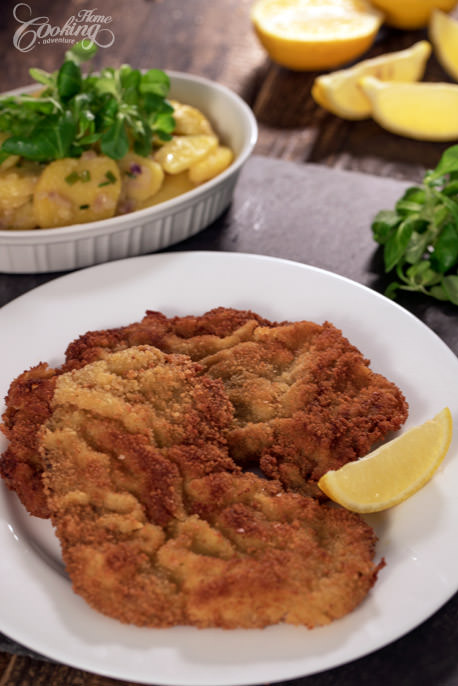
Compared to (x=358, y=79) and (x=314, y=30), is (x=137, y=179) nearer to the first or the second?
(x=358, y=79)

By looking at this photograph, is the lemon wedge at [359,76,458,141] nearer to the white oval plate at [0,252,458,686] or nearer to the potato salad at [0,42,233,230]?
the potato salad at [0,42,233,230]

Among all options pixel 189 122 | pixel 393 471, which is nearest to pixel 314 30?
pixel 189 122

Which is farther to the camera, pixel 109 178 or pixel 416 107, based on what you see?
pixel 416 107

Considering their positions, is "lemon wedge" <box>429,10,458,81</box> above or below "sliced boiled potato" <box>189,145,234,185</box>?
above

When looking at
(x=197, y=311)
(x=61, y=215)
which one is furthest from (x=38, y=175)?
(x=197, y=311)

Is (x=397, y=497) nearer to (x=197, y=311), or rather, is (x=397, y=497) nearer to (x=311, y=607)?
(x=311, y=607)

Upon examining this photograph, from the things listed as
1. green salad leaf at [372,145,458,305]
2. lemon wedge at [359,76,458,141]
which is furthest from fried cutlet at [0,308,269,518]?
lemon wedge at [359,76,458,141]

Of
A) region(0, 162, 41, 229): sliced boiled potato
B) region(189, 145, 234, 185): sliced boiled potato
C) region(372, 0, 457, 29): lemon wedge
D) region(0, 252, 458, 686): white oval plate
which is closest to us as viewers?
region(0, 252, 458, 686): white oval plate
